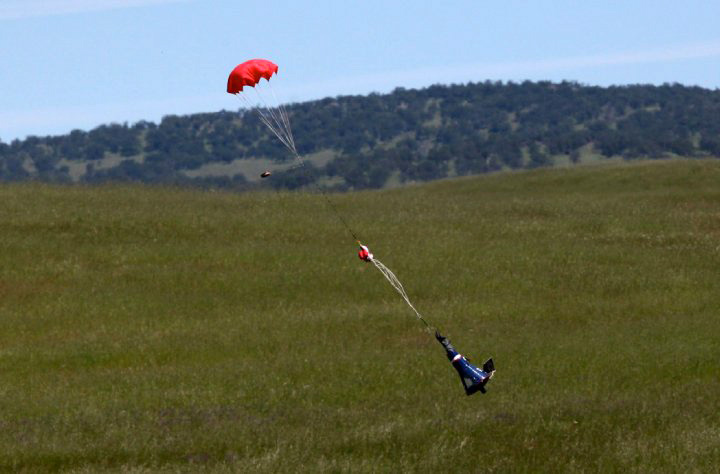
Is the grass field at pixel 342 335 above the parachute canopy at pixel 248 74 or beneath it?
beneath

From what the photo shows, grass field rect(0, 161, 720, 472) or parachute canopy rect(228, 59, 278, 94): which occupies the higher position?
parachute canopy rect(228, 59, 278, 94)

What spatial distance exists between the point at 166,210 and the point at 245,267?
1016 cm

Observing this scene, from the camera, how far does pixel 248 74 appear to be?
2039 cm

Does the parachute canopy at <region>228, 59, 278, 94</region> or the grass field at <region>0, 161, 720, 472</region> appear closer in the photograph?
the grass field at <region>0, 161, 720, 472</region>

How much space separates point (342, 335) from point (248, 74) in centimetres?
804

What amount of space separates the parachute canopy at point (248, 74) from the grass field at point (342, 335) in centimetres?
509

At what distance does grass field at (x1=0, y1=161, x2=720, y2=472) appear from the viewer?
1453 cm

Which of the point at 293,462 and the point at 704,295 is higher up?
the point at 293,462

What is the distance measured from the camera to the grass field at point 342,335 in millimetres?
14531

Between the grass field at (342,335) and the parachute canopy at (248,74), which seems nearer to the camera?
the grass field at (342,335)

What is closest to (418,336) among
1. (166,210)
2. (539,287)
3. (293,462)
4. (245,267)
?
(539,287)

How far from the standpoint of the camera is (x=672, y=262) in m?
36.8

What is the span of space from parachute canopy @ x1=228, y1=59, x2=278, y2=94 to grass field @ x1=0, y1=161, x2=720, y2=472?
5085 mm

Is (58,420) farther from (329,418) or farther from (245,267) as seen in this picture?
(245,267)
